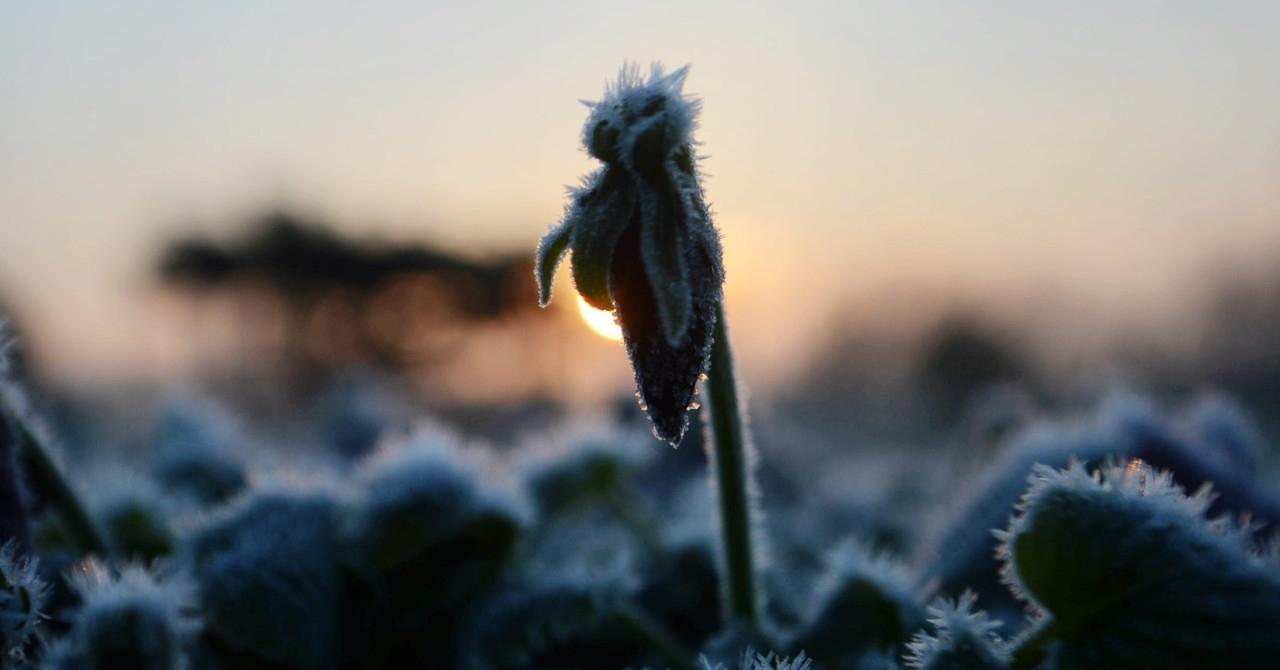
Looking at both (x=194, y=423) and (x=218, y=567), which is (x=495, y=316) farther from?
(x=218, y=567)

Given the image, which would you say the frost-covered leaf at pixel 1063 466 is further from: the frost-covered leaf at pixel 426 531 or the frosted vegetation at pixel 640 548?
the frost-covered leaf at pixel 426 531

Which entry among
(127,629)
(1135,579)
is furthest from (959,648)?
(127,629)

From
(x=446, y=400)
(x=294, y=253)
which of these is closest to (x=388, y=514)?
(x=446, y=400)

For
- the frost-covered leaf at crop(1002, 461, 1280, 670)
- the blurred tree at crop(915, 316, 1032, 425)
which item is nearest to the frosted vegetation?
the frost-covered leaf at crop(1002, 461, 1280, 670)

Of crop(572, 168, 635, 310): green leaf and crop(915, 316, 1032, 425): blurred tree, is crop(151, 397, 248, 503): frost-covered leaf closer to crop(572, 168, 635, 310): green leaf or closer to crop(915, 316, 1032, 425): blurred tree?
crop(572, 168, 635, 310): green leaf

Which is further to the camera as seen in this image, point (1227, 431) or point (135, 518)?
point (1227, 431)

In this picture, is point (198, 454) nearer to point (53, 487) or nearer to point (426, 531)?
point (53, 487)
